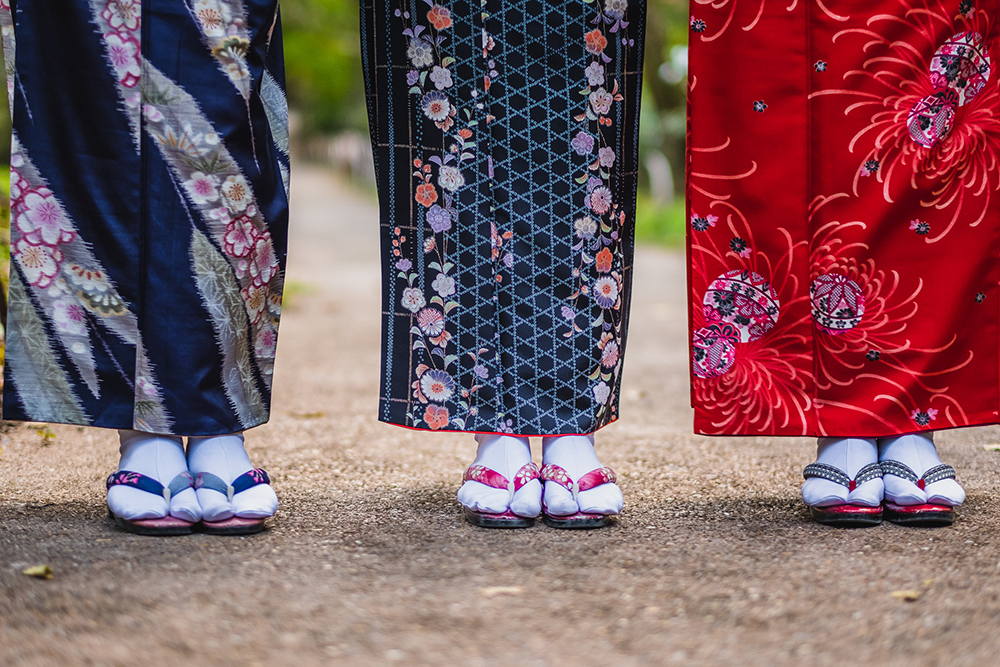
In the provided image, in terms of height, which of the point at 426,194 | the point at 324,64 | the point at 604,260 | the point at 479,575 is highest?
the point at 324,64

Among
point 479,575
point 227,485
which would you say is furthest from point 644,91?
point 479,575

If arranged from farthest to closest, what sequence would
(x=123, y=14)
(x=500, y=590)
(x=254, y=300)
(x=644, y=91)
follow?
(x=644, y=91) → (x=254, y=300) → (x=123, y=14) → (x=500, y=590)

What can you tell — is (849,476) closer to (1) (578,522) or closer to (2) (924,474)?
(2) (924,474)

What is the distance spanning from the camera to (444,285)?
1.63 m

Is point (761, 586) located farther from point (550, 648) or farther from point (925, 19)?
point (925, 19)

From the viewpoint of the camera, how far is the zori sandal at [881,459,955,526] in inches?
61.9

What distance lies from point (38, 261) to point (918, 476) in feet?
4.65

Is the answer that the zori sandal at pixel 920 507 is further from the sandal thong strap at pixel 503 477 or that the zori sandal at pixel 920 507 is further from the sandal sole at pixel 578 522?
the sandal thong strap at pixel 503 477

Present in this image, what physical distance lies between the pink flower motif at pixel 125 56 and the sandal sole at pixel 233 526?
67 cm

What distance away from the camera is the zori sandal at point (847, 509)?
1.58 meters

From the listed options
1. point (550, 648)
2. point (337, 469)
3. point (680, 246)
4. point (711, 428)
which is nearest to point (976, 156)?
point (711, 428)

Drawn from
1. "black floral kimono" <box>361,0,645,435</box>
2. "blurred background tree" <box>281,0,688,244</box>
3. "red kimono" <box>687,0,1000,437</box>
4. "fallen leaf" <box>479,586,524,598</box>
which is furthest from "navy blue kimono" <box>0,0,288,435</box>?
"blurred background tree" <box>281,0,688,244</box>

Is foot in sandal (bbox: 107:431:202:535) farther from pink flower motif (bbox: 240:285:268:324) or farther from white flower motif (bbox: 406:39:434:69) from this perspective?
white flower motif (bbox: 406:39:434:69)

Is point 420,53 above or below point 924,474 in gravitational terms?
above
